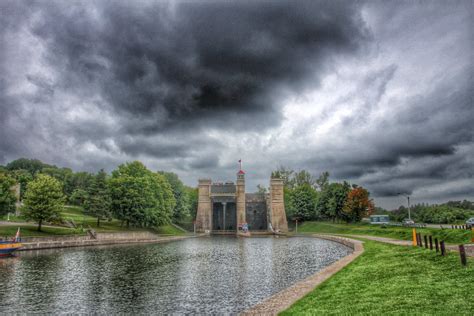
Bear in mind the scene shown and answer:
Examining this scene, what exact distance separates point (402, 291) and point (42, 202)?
158 ft

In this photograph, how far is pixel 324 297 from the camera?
1387cm

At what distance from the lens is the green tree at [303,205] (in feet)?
336

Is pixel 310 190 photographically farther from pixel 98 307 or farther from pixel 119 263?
pixel 98 307

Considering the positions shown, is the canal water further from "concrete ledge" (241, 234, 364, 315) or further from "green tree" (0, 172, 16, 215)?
"green tree" (0, 172, 16, 215)

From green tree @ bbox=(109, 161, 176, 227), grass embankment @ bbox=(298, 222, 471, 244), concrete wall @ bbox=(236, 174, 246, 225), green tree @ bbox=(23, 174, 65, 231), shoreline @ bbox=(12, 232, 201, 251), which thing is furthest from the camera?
concrete wall @ bbox=(236, 174, 246, 225)

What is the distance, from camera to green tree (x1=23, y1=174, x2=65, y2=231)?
47.2 metres

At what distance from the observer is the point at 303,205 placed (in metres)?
102

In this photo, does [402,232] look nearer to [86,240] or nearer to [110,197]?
[86,240]

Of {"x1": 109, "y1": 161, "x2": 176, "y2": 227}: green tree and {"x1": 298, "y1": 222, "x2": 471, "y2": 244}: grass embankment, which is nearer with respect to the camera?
{"x1": 298, "y1": 222, "x2": 471, "y2": 244}: grass embankment

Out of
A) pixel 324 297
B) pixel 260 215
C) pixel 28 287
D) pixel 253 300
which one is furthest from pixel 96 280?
pixel 260 215

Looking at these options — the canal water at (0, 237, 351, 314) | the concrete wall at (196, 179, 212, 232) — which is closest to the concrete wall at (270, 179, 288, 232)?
the concrete wall at (196, 179, 212, 232)

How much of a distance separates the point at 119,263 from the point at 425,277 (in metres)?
24.5

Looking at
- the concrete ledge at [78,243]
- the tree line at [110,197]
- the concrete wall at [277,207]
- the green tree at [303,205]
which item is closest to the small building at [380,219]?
the concrete wall at [277,207]

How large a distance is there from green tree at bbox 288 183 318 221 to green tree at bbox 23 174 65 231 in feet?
225
